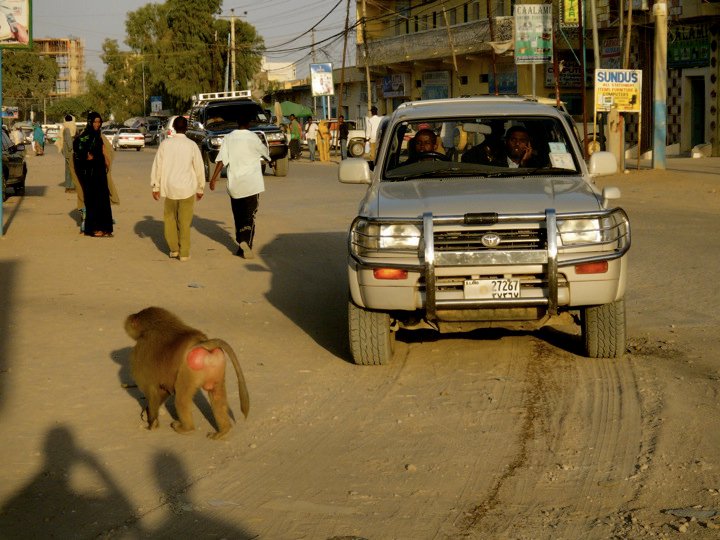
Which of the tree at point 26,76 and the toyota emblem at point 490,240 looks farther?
the tree at point 26,76

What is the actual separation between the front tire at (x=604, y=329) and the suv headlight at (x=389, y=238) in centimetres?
134

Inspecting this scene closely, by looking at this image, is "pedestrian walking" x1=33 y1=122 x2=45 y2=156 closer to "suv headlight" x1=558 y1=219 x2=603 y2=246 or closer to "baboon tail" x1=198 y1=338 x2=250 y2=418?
"suv headlight" x1=558 y1=219 x2=603 y2=246

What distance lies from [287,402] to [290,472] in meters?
1.50

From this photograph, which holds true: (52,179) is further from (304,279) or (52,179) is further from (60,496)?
(60,496)

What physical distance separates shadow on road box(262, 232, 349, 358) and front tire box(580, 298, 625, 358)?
70.9 inches

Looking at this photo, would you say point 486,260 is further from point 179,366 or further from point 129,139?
point 129,139

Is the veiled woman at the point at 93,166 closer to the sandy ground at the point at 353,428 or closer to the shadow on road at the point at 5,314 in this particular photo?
the shadow on road at the point at 5,314

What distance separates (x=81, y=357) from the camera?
28.0 ft

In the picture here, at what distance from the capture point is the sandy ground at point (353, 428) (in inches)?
196

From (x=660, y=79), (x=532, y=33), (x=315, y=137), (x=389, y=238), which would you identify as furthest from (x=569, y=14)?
(x=389, y=238)

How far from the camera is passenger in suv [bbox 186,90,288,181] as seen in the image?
30.5m

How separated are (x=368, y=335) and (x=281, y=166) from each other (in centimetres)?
2509

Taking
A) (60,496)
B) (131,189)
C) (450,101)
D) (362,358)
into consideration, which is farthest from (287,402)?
(131,189)

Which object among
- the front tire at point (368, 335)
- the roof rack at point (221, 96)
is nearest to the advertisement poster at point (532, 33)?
the roof rack at point (221, 96)
